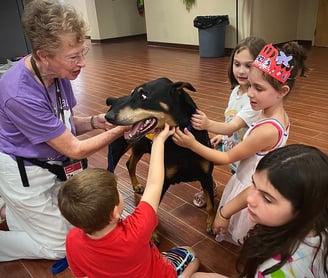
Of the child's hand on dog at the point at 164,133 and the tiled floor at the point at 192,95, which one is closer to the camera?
the child's hand on dog at the point at 164,133

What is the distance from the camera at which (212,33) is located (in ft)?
22.2

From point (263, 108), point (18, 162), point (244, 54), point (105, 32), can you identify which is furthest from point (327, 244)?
point (105, 32)

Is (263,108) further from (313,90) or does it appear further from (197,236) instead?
(313,90)

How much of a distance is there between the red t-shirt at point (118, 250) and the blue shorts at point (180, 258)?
39cm

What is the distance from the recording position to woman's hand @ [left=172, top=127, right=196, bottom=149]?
1.63 metres

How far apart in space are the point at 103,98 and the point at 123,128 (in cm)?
338

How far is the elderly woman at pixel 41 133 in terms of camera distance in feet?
5.21

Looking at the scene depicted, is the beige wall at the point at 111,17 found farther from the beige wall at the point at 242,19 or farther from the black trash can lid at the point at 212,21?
the black trash can lid at the point at 212,21

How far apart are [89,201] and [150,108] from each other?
2.32 feet

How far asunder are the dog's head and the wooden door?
6.47 metres

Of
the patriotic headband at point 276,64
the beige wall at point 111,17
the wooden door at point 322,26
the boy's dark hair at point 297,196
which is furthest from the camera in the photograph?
the beige wall at point 111,17

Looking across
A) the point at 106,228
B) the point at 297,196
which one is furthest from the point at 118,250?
the point at 297,196

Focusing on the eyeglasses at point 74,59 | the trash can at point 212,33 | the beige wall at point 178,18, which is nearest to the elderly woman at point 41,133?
the eyeglasses at point 74,59

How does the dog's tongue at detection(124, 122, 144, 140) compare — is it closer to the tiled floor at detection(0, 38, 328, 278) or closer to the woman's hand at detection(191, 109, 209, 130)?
the woman's hand at detection(191, 109, 209, 130)
